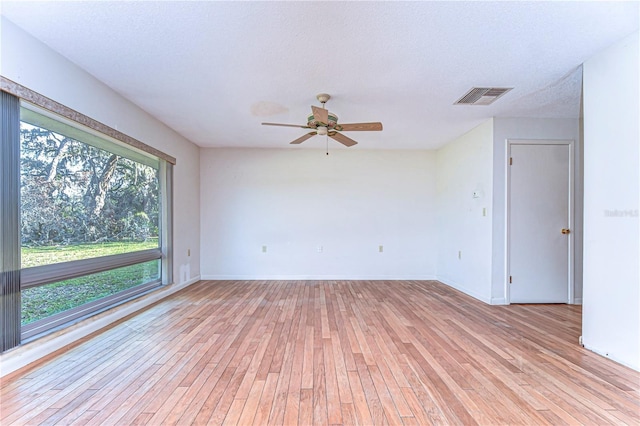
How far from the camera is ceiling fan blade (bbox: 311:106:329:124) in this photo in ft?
8.81

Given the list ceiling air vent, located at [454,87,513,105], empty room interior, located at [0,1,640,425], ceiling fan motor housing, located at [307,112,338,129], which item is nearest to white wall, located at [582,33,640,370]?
empty room interior, located at [0,1,640,425]

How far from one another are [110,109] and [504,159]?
4673mm

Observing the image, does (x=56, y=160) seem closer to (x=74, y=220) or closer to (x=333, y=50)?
(x=74, y=220)

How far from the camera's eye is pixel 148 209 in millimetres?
3957

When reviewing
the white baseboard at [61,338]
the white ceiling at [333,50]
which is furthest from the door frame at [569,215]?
the white baseboard at [61,338]

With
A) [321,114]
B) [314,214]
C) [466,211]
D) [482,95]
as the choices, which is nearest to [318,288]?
[314,214]

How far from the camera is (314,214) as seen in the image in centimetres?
548

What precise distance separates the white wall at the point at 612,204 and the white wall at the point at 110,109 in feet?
14.4

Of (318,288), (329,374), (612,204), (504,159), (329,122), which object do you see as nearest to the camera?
(329,374)

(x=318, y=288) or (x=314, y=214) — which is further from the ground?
(x=314, y=214)

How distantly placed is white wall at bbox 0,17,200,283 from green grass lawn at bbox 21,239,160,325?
101cm

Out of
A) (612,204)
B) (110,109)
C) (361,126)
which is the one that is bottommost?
(612,204)

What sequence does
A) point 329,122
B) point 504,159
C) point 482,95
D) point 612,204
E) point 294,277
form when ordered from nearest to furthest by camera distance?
1. point 612,204
2. point 329,122
3. point 482,95
4. point 504,159
5. point 294,277

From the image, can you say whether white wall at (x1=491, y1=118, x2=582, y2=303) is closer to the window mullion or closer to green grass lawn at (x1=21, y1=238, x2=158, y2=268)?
green grass lawn at (x1=21, y1=238, x2=158, y2=268)
